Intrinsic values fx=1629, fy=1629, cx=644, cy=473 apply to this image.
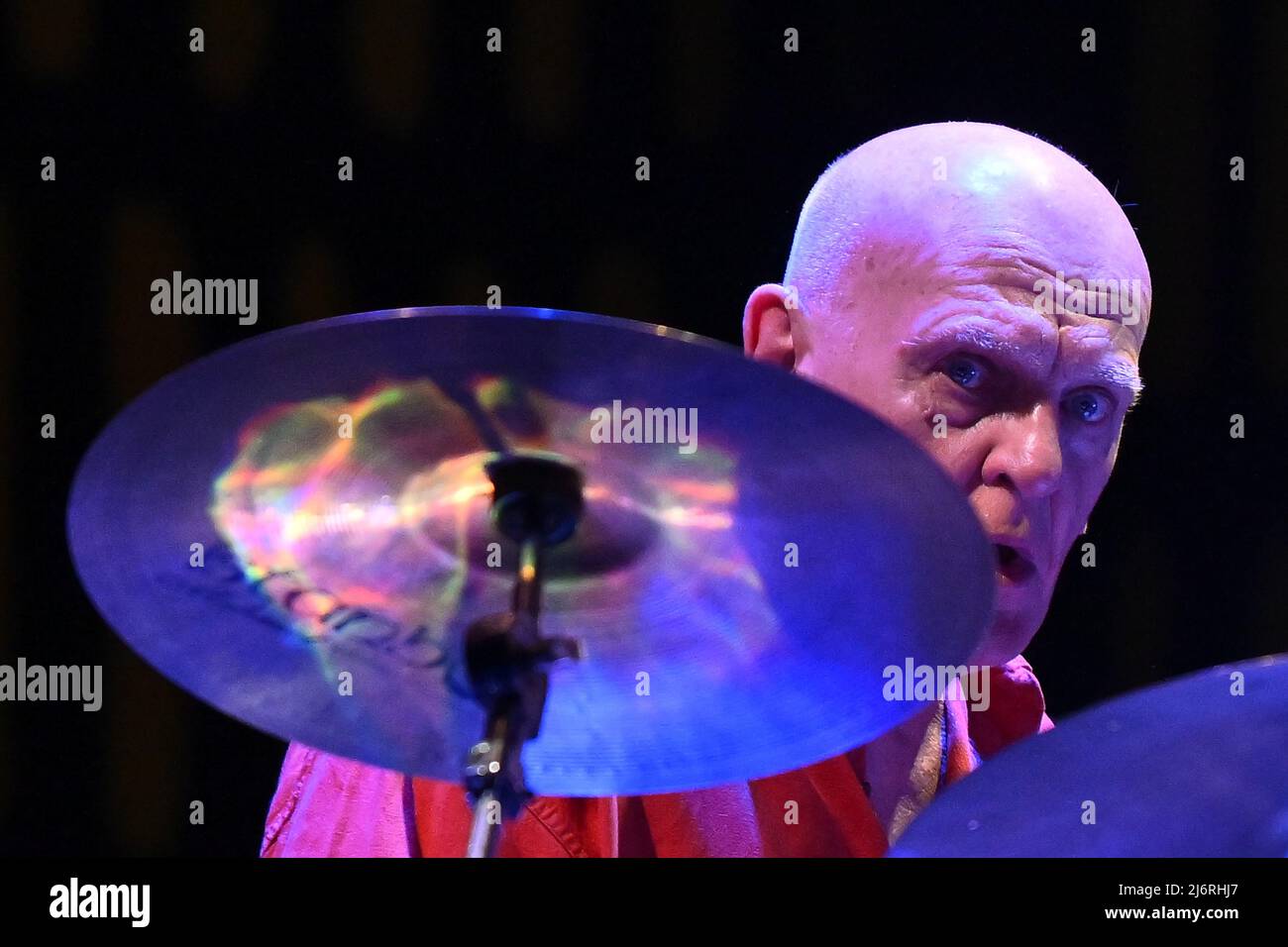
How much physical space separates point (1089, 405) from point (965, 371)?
144mm

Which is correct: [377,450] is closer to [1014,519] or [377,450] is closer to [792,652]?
[792,652]

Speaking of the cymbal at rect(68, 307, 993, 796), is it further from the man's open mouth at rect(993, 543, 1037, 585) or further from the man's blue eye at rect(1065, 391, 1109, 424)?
the man's blue eye at rect(1065, 391, 1109, 424)

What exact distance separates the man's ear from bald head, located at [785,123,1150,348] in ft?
0.09

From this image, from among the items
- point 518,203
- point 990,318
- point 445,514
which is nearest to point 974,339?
point 990,318

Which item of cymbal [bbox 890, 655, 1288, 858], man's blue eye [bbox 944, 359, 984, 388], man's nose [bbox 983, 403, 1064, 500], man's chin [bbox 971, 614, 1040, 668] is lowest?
man's chin [bbox 971, 614, 1040, 668]

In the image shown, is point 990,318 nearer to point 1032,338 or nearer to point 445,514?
point 1032,338

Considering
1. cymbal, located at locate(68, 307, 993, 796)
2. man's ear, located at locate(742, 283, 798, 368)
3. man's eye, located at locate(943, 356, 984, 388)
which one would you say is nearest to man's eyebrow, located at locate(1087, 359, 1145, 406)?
man's eye, located at locate(943, 356, 984, 388)

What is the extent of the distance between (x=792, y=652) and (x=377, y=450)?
34 centimetres

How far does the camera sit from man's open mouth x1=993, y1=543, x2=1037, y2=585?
1745 millimetres

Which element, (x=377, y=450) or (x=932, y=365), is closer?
(x=377, y=450)

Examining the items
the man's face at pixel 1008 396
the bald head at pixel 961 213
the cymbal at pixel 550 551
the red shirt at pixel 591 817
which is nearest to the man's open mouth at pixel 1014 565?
the man's face at pixel 1008 396

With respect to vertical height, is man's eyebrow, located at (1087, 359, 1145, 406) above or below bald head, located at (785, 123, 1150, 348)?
below

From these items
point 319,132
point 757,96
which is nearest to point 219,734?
point 319,132

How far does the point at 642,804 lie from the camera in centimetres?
183
